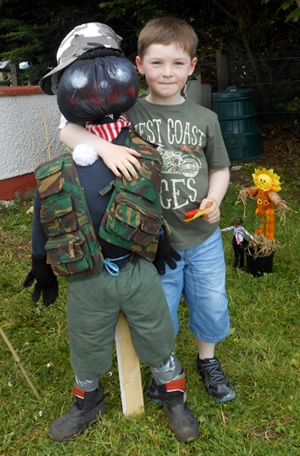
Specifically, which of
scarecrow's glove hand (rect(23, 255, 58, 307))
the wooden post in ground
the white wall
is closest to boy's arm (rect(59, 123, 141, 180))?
scarecrow's glove hand (rect(23, 255, 58, 307))

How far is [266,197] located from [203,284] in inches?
60.9

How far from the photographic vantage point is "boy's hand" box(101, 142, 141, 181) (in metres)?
1.79

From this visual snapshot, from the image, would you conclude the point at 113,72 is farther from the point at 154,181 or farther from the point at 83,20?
the point at 83,20

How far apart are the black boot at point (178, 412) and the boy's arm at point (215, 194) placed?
733mm

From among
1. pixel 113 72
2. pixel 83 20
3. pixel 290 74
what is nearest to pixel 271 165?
pixel 290 74

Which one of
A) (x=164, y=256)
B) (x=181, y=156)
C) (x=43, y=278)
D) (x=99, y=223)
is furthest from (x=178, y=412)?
(x=181, y=156)

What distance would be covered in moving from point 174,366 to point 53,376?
789 mm

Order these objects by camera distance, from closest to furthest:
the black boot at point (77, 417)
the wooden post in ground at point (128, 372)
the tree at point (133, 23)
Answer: the wooden post in ground at point (128, 372) < the black boot at point (77, 417) < the tree at point (133, 23)

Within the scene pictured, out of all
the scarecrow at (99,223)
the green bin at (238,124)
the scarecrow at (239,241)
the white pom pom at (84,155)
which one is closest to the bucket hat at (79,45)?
the scarecrow at (99,223)

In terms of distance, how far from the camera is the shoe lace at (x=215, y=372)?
8.16 feet

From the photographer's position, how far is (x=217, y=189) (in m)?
2.10

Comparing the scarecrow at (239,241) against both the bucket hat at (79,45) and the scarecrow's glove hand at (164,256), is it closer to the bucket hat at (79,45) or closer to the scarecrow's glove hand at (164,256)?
the scarecrow's glove hand at (164,256)

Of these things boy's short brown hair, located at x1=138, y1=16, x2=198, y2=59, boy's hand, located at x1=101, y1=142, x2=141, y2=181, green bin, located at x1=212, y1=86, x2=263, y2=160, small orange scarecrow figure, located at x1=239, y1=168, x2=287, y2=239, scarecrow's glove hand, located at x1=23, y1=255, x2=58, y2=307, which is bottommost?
green bin, located at x1=212, y1=86, x2=263, y2=160

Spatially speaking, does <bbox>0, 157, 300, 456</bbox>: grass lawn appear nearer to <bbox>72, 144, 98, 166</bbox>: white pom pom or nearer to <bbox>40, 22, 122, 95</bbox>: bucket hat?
<bbox>72, 144, 98, 166</bbox>: white pom pom
